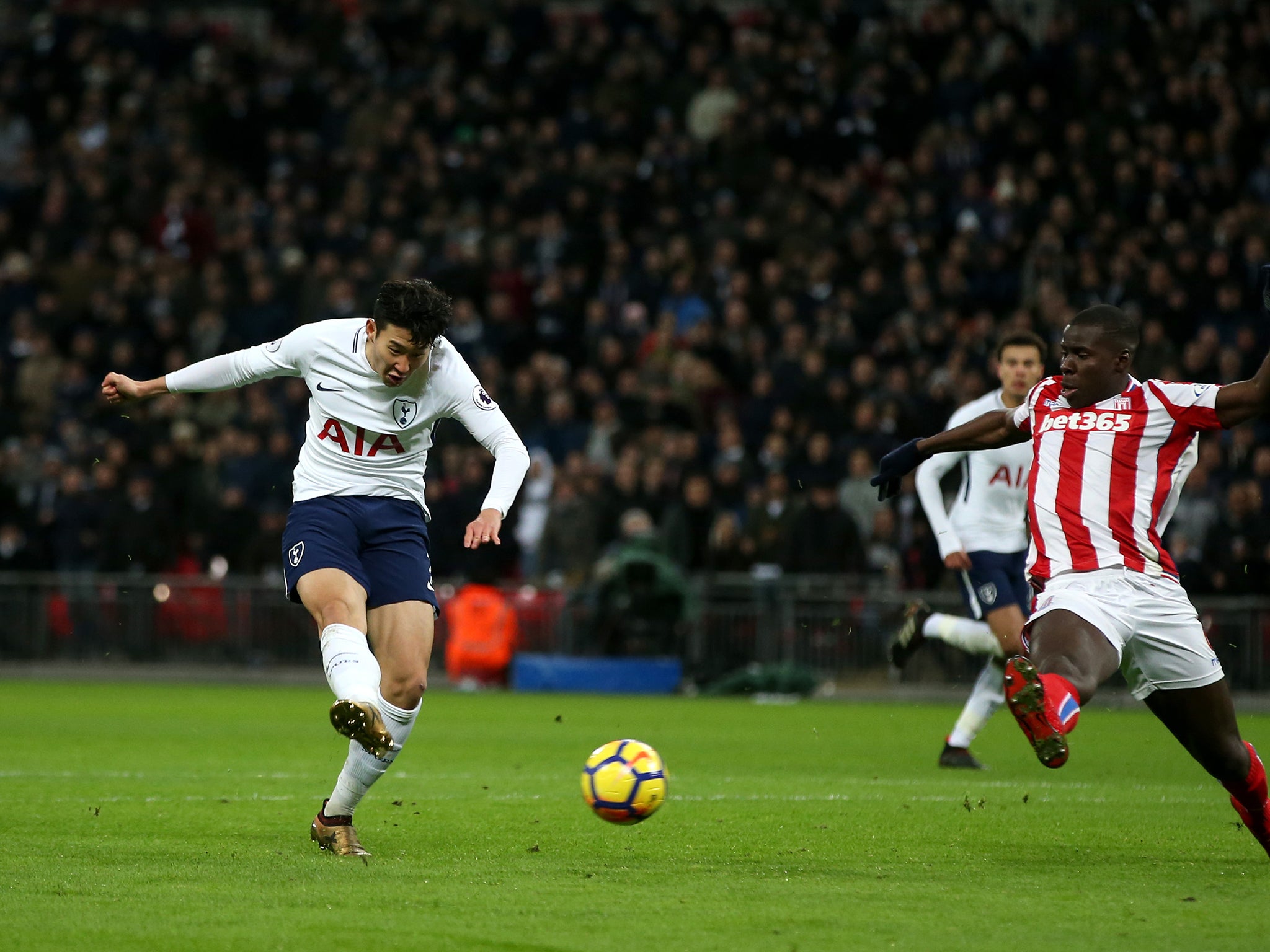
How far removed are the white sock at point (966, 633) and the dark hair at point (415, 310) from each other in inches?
212

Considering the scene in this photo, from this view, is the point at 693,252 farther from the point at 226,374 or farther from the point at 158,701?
the point at 226,374

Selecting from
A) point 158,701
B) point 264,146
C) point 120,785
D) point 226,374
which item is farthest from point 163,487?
point 226,374

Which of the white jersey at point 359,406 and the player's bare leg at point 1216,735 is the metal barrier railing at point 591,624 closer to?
the player's bare leg at point 1216,735

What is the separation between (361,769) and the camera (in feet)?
23.0

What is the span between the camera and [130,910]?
5707 mm

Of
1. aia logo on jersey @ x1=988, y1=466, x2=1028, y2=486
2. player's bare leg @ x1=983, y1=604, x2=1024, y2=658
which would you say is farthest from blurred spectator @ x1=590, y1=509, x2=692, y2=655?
player's bare leg @ x1=983, y1=604, x2=1024, y2=658

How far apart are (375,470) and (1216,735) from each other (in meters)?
3.51

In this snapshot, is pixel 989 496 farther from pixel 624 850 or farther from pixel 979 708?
pixel 624 850

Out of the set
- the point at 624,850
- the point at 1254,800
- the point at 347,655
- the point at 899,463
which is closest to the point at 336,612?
the point at 347,655

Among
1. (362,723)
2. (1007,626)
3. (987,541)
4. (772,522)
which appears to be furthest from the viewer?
(772,522)

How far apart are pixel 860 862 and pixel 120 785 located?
185 inches

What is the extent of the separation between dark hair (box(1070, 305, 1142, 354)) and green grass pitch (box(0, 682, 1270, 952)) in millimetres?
2038

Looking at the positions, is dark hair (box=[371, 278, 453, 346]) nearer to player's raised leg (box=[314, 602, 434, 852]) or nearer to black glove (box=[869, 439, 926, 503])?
player's raised leg (box=[314, 602, 434, 852])

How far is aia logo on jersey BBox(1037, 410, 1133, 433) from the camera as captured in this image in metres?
6.73
